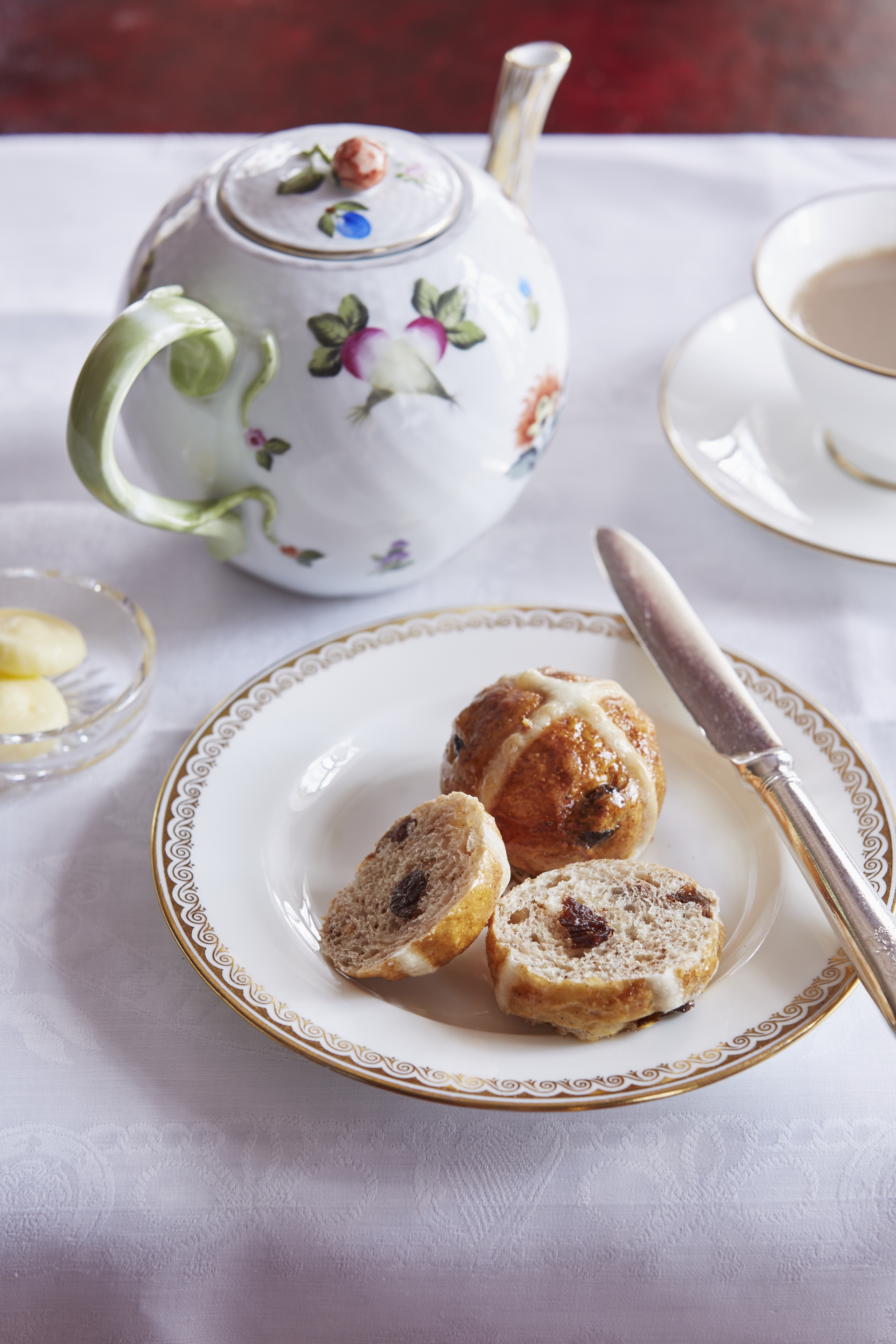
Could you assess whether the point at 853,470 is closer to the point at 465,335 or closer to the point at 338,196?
the point at 465,335

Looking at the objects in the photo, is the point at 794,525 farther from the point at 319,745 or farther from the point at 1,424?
the point at 1,424

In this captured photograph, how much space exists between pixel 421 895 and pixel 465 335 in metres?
0.51

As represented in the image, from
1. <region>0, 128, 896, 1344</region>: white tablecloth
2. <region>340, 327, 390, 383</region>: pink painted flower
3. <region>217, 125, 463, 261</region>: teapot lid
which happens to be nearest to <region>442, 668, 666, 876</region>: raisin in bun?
<region>0, 128, 896, 1344</region>: white tablecloth

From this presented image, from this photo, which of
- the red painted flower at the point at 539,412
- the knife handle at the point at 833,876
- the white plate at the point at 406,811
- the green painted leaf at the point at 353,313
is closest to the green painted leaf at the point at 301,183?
the green painted leaf at the point at 353,313

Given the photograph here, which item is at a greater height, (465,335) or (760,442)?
(465,335)

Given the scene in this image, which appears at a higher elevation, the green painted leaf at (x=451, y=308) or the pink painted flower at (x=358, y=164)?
the pink painted flower at (x=358, y=164)

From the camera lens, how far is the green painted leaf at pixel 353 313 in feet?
3.25

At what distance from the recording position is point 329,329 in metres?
0.99

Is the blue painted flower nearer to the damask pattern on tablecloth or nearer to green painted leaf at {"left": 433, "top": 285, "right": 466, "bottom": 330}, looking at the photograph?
green painted leaf at {"left": 433, "top": 285, "right": 466, "bottom": 330}

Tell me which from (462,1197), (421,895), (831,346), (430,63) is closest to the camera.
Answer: (462,1197)

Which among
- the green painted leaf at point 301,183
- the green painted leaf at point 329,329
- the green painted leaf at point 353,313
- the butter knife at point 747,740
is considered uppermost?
the green painted leaf at point 301,183

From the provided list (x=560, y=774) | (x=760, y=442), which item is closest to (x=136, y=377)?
(x=560, y=774)

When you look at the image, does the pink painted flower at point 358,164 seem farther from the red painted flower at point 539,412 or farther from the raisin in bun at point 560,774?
the raisin in bun at point 560,774

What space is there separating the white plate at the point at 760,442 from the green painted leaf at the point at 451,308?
0.41 metres
